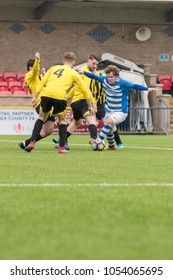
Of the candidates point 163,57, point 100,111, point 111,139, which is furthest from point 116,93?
point 163,57

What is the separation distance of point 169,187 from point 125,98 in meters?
9.94

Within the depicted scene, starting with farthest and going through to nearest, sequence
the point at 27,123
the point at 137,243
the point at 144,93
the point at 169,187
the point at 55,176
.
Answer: the point at 144,93 → the point at 27,123 → the point at 55,176 → the point at 169,187 → the point at 137,243

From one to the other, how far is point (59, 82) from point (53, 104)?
40cm

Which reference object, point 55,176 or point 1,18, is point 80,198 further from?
point 1,18

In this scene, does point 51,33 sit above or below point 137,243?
above

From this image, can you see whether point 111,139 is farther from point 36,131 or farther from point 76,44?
point 76,44

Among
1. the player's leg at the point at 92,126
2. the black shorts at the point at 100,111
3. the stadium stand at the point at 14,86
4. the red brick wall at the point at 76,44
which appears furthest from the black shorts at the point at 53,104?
the red brick wall at the point at 76,44

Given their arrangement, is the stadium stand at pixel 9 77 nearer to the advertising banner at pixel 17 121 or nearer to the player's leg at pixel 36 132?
the advertising banner at pixel 17 121

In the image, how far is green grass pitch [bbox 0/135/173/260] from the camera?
4762 mm

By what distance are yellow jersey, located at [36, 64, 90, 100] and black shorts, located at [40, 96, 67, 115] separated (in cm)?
6

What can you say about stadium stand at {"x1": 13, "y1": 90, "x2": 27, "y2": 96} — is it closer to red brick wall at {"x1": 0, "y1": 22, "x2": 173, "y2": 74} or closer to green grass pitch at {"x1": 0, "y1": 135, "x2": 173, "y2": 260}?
red brick wall at {"x1": 0, "y1": 22, "x2": 173, "y2": 74}

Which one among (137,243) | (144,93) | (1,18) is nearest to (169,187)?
(137,243)

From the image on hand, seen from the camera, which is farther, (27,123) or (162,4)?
(162,4)

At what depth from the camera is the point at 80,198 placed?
7.24 meters
